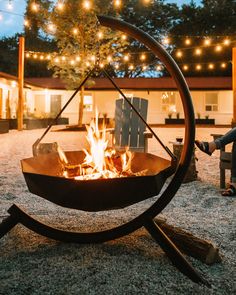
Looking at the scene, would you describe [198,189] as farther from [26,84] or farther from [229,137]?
[26,84]

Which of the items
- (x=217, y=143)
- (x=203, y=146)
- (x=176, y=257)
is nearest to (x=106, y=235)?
(x=176, y=257)

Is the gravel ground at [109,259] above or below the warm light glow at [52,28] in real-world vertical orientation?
below

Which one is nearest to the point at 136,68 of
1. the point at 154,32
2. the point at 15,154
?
the point at 154,32

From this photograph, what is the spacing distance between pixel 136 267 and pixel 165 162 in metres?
0.89

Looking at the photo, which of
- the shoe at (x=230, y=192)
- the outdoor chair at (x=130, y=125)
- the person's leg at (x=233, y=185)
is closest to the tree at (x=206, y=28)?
the outdoor chair at (x=130, y=125)

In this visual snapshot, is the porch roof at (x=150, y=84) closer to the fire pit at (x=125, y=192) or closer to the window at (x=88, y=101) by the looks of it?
the window at (x=88, y=101)

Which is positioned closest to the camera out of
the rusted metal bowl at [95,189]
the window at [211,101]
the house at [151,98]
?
the rusted metal bowl at [95,189]

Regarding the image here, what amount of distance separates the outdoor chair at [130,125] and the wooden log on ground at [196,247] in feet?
12.1

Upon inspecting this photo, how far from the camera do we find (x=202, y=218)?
319cm

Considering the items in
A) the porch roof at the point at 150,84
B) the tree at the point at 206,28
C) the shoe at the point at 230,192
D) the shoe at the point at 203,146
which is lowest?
the shoe at the point at 230,192

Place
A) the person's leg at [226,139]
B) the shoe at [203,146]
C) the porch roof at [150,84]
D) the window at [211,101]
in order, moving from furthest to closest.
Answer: the window at [211,101]
the porch roof at [150,84]
the person's leg at [226,139]
the shoe at [203,146]

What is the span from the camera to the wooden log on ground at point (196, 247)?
223 centimetres

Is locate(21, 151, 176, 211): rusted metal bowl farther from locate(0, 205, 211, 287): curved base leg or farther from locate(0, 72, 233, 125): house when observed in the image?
locate(0, 72, 233, 125): house

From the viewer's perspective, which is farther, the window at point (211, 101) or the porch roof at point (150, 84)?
the window at point (211, 101)
